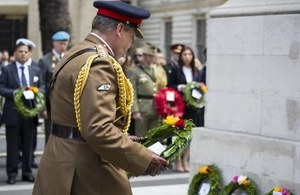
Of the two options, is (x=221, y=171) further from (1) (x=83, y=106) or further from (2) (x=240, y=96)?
(1) (x=83, y=106)

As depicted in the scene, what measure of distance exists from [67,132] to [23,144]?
6535 millimetres

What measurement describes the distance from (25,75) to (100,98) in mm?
6868

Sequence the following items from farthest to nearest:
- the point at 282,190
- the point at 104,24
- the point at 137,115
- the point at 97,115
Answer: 1. the point at 137,115
2. the point at 282,190
3. the point at 104,24
4. the point at 97,115

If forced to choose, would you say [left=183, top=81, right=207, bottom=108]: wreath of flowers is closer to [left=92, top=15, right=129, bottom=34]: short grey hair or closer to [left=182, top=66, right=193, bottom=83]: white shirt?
[left=182, top=66, right=193, bottom=83]: white shirt

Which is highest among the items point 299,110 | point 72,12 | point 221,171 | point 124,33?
point 72,12

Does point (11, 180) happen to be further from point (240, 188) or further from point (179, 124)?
point (179, 124)

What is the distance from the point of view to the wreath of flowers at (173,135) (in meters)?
5.24

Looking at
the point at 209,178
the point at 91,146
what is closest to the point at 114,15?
the point at 91,146

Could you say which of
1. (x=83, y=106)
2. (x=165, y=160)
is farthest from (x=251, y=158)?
(x=83, y=106)

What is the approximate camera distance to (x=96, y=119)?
4500mm

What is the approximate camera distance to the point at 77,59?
4.81m

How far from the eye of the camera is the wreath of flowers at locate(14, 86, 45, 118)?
11.0m

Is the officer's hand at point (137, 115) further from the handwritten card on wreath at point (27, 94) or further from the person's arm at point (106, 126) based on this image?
the person's arm at point (106, 126)

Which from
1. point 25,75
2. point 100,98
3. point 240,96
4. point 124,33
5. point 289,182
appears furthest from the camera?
point 25,75
